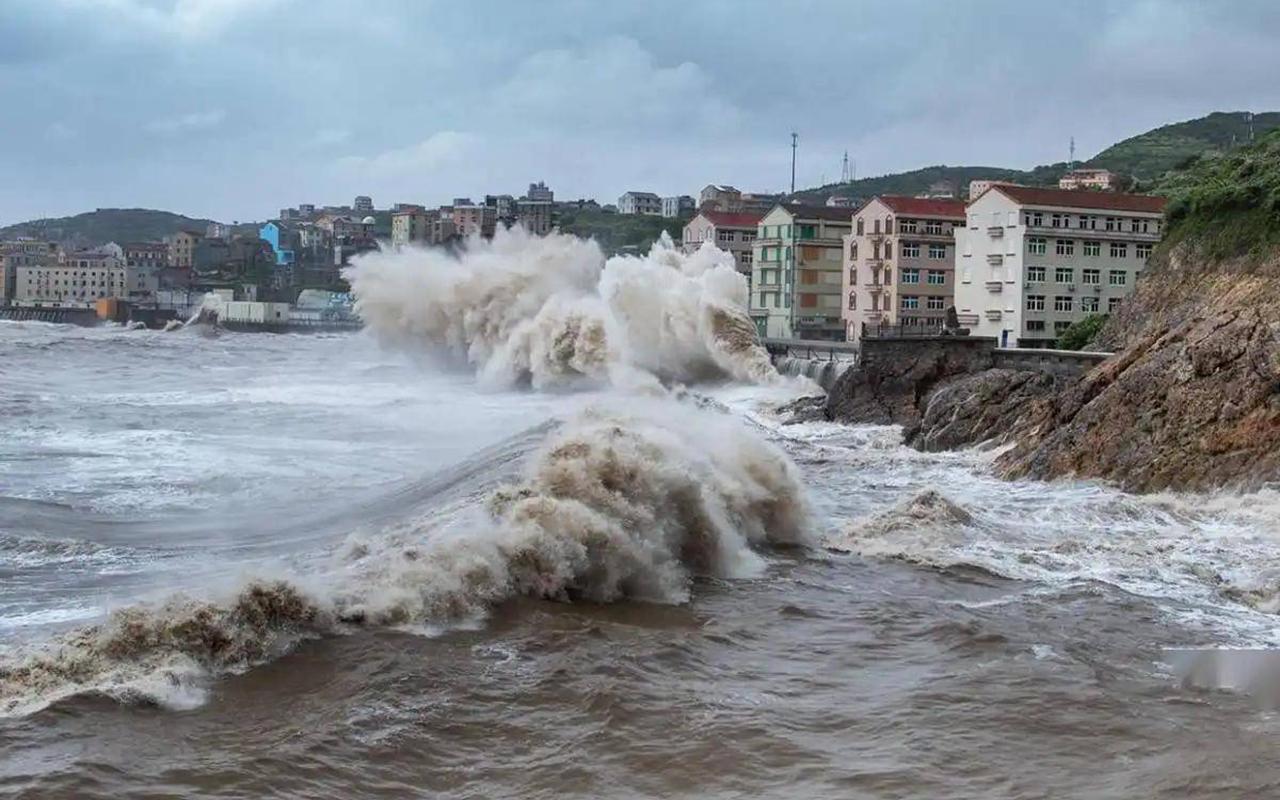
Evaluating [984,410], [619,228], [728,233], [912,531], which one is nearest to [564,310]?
[984,410]

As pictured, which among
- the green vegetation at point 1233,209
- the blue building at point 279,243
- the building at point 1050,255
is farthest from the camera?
the blue building at point 279,243

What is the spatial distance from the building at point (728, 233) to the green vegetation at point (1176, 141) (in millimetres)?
55473

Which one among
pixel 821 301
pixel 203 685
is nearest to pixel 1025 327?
pixel 821 301

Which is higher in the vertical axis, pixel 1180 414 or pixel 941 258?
pixel 941 258

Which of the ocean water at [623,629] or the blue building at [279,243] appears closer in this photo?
the ocean water at [623,629]

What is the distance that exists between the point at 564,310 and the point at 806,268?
23.8 m

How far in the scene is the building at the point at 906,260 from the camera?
57875 mm

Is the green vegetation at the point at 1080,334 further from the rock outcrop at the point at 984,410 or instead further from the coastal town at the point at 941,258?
the rock outcrop at the point at 984,410

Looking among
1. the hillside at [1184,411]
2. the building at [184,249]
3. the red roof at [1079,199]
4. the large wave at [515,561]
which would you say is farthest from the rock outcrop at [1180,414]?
the building at [184,249]

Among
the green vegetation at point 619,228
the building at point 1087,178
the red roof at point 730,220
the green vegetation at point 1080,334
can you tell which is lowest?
the green vegetation at point 1080,334

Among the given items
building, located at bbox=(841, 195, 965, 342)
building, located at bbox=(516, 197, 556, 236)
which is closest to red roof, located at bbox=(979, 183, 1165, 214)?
building, located at bbox=(841, 195, 965, 342)

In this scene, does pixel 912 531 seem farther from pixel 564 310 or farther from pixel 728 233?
pixel 728 233

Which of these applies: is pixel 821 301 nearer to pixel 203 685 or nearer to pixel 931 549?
pixel 931 549

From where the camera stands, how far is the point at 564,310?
149ft
